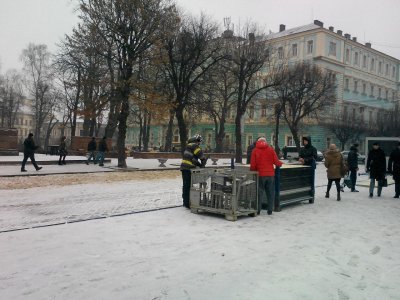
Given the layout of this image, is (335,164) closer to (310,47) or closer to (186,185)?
(186,185)

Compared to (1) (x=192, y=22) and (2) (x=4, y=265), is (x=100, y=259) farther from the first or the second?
(1) (x=192, y=22)

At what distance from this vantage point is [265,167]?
9.27 meters

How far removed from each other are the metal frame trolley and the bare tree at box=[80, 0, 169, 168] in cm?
1354

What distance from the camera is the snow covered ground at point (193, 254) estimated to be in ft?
14.9

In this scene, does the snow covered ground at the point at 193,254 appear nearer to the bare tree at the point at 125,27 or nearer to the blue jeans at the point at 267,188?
the blue jeans at the point at 267,188

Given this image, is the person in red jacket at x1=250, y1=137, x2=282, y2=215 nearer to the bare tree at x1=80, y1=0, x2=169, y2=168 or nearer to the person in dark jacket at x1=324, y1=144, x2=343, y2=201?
the person in dark jacket at x1=324, y1=144, x2=343, y2=201

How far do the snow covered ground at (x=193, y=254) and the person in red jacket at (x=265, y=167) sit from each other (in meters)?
0.57

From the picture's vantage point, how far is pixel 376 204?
38.0ft

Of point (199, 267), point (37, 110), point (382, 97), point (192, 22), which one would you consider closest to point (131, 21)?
point (192, 22)

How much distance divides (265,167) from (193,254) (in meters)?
3.96

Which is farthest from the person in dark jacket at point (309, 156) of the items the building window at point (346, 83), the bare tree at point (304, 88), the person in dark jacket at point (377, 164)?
the building window at point (346, 83)

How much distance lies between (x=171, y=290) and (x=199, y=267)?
862 mm

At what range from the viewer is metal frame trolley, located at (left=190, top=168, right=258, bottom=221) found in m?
8.76

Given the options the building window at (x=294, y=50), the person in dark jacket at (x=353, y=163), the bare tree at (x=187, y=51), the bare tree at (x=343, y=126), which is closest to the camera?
the person in dark jacket at (x=353, y=163)
